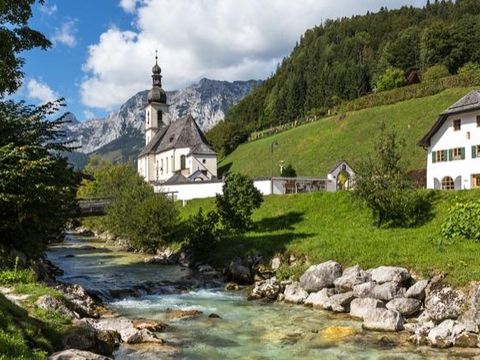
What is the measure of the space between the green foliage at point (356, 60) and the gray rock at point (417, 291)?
284 feet

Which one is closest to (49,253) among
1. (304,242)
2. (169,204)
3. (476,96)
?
(169,204)

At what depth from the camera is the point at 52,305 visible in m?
16.0

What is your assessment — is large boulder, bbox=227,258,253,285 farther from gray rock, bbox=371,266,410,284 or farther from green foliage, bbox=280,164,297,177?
green foliage, bbox=280,164,297,177

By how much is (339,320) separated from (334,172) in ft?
145

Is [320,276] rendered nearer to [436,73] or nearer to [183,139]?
[183,139]

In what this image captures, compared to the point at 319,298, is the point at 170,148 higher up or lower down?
higher up

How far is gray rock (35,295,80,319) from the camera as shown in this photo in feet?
51.5

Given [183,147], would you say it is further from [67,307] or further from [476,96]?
[67,307]

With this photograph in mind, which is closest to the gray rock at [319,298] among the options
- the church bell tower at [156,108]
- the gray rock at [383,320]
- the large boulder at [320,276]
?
the large boulder at [320,276]

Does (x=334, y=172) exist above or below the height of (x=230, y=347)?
above

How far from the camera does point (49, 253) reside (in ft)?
149

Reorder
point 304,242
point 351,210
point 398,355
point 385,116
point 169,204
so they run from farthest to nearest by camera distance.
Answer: point 385,116
point 169,204
point 351,210
point 304,242
point 398,355

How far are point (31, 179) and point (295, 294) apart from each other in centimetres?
1258

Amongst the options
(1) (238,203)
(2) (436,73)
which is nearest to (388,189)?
(1) (238,203)
